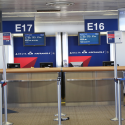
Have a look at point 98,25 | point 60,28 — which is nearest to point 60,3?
point 98,25

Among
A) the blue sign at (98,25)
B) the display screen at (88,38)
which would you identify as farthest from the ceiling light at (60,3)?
the display screen at (88,38)

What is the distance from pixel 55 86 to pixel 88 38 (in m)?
5.23

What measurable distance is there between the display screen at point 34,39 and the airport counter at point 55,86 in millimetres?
4556

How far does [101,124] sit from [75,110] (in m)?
1.39

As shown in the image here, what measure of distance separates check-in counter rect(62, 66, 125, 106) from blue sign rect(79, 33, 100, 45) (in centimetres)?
472

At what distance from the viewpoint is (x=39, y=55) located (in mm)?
11695

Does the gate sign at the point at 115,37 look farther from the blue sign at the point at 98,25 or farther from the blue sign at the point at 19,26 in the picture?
the blue sign at the point at 19,26

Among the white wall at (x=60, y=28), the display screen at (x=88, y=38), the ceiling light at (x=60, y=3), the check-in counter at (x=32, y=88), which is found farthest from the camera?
the white wall at (x=60, y=28)

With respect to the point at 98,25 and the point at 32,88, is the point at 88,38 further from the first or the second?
the point at 32,88

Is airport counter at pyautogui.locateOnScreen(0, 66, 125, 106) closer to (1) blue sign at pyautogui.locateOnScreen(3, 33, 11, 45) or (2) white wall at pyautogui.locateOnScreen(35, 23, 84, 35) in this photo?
(1) blue sign at pyautogui.locateOnScreen(3, 33, 11, 45)

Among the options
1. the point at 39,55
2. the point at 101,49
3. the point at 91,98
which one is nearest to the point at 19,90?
the point at 91,98

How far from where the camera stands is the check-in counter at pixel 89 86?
21.0ft

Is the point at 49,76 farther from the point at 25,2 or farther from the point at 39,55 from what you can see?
the point at 39,55

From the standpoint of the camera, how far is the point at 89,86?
6.42 meters
